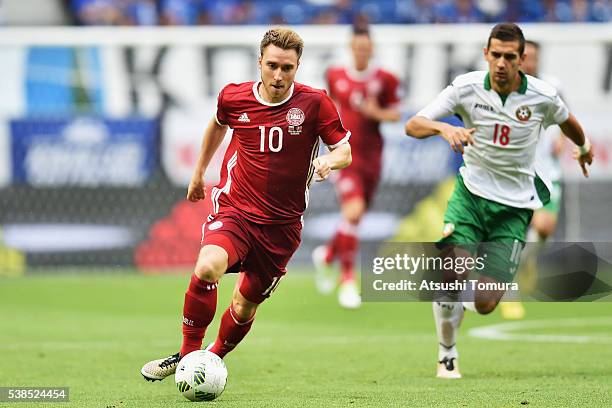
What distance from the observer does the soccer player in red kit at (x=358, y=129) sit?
46.7 feet

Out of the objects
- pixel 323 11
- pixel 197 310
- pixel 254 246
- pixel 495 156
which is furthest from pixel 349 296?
pixel 323 11

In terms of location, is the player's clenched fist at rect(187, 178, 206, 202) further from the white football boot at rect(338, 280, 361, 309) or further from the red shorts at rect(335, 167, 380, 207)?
the red shorts at rect(335, 167, 380, 207)

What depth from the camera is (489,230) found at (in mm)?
8742

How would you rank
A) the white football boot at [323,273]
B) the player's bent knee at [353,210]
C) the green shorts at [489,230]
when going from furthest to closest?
the white football boot at [323,273] < the player's bent knee at [353,210] < the green shorts at [489,230]

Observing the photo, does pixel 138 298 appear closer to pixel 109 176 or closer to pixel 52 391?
pixel 109 176

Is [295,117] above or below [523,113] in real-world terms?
above

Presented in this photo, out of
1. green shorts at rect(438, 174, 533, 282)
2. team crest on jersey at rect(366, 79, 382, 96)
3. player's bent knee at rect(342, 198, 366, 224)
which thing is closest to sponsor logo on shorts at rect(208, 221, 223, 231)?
green shorts at rect(438, 174, 533, 282)

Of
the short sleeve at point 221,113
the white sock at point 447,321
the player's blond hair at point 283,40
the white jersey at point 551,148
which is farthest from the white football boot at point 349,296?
the player's blond hair at point 283,40

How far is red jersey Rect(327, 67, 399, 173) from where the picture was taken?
14.5m

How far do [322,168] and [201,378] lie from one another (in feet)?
4.44

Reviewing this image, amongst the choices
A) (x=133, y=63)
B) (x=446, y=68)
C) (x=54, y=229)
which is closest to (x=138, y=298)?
(x=54, y=229)

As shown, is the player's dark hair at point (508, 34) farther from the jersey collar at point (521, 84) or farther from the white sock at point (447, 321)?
the white sock at point (447, 321)

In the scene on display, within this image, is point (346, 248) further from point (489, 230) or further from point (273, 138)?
point (273, 138)

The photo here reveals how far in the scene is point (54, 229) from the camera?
18047 mm
